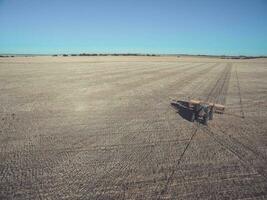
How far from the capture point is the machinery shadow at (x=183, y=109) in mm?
9461

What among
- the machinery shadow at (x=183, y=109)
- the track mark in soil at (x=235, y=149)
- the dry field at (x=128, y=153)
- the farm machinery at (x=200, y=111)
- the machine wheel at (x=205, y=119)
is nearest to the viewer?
the dry field at (x=128, y=153)

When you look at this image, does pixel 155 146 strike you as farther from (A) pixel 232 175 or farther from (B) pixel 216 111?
(B) pixel 216 111

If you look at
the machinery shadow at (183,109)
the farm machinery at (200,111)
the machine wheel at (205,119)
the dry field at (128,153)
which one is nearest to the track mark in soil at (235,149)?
the dry field at (128,153)

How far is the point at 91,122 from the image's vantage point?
856cm

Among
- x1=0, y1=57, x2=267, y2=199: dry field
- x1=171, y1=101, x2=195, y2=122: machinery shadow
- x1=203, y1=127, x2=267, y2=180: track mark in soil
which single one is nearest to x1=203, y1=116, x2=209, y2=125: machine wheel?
x1=0, y1=57, x2=267, y2=199: dry field

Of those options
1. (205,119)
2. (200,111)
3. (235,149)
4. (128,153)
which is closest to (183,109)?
(200,111)

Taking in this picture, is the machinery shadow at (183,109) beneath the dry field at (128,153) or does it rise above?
beneath

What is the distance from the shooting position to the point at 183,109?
1054cm

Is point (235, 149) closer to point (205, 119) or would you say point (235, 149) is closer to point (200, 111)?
point (205, 119)

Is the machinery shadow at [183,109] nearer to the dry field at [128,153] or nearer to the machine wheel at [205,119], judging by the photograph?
the dry field at [128,153]

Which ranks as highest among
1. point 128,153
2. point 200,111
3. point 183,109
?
point 200,111

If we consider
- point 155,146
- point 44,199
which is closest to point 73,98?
point 155,146

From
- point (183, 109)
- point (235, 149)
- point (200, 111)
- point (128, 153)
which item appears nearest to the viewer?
point (128, 153)

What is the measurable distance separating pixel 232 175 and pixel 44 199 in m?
3.52
